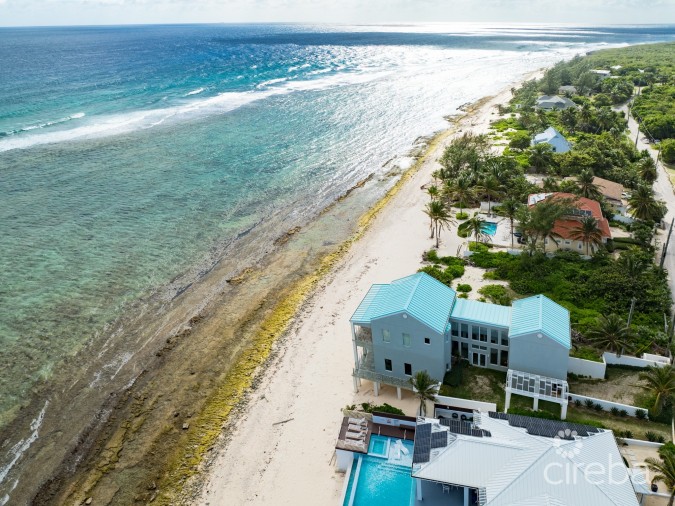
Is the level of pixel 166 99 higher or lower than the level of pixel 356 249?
higher

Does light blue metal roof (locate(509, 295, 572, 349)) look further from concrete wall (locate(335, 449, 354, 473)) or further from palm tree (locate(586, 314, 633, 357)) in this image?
concrete wall (locate(335, 449, 354, 473))

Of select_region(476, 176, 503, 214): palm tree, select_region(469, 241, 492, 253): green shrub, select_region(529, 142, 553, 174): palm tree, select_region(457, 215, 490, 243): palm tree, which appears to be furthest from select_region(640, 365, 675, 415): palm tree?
select_region(529, 142, 553, 174): palm tree

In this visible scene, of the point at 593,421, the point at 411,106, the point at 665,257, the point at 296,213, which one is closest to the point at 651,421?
the point at 593,421

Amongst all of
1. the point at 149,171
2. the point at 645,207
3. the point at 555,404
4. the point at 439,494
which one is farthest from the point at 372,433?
the point at 149,171

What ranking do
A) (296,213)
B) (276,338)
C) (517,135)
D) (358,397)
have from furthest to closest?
(517,135)
(296,213)
(276,338)
(358,397)

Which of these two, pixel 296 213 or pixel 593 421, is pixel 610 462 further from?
pixel 296 213

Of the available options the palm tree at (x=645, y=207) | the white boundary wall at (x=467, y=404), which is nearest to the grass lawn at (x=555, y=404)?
the white boundary wall at (x=467, y=404)

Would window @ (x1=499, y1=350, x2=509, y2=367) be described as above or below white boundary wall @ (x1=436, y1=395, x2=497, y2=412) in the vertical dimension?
below

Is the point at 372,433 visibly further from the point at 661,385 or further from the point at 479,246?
the point at 479,246
